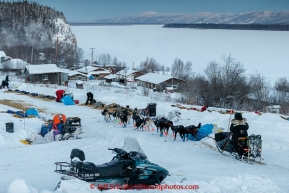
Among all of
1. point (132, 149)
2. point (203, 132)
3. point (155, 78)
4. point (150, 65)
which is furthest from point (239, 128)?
point (150, 65)

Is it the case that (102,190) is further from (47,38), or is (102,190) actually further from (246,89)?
(47,38)

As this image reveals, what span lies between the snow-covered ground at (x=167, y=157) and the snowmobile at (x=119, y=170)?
0.21m

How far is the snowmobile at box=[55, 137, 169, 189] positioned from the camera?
5930mm

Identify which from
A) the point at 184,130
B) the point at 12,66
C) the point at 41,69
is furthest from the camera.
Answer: the point at 12,66

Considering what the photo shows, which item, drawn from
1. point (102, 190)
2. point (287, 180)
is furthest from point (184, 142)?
point (102, 190)

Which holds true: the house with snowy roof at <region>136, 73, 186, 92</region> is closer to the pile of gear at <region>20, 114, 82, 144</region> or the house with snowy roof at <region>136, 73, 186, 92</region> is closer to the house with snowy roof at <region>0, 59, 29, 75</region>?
the house with snowy roof at <region>0, 59, 29, 75</region>

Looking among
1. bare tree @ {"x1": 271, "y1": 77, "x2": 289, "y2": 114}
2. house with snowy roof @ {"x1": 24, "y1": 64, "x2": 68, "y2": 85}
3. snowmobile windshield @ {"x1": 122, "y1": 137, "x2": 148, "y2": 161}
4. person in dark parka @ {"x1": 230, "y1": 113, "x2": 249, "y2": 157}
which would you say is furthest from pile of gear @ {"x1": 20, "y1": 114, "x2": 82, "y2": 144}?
house with snowy roof @ {"x1": 24, "y1": 64, "x2": 68, "y2": 85}

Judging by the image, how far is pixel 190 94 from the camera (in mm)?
28656

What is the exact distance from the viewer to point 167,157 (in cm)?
1000

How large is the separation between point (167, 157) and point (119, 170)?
12.3ft

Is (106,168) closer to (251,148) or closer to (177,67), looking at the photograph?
(251,148)

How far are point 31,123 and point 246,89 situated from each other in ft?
71.2

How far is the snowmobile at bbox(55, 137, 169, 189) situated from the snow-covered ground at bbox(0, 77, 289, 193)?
0.68 ft

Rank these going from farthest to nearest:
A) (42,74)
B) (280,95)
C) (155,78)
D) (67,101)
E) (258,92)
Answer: (155,78), (42,74), (280,95), (258,92), (67,101)
